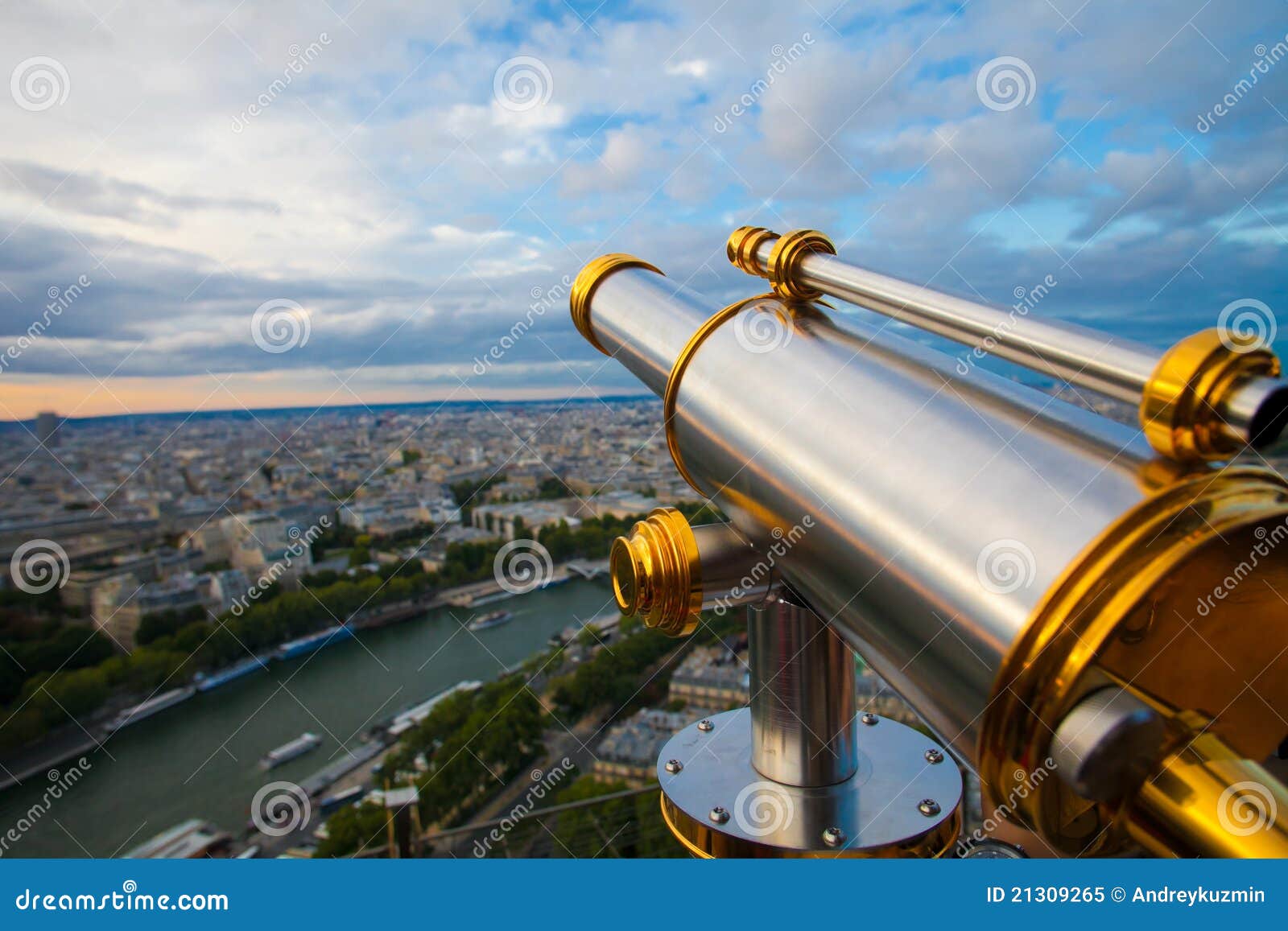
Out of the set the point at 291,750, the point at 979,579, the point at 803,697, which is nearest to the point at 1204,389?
the point at 979,579

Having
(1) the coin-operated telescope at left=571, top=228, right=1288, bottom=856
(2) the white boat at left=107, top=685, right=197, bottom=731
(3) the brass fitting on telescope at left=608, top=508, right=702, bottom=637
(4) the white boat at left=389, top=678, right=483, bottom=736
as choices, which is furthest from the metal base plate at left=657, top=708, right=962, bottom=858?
(4) the white boat at left=389, top=678, right=483, bottom=736

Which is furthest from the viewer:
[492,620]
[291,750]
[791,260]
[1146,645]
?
[492,620]

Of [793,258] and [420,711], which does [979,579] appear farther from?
[420,711]

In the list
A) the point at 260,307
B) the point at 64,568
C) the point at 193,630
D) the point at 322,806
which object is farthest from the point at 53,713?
the point at 260,307

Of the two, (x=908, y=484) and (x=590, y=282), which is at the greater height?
(x=590, y=282)

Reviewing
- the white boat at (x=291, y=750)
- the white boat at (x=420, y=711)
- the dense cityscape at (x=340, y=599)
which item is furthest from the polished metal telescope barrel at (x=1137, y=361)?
the white boat at (x=420, y=711)

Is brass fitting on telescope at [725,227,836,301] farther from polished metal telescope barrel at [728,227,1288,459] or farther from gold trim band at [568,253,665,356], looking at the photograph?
gold trim band at [568,253,665,356]

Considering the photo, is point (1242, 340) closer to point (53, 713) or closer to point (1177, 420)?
point (1177, 420)
